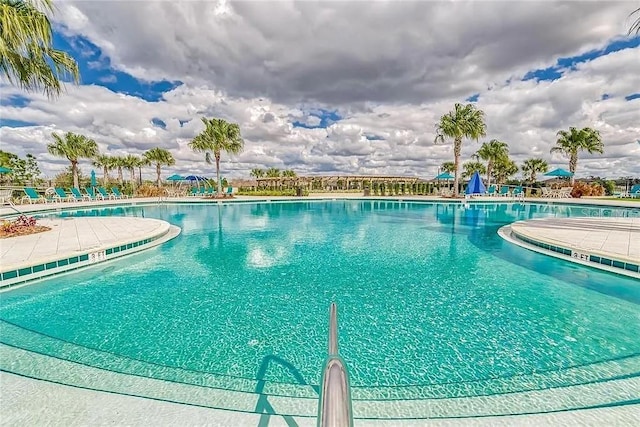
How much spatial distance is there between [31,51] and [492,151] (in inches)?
1472

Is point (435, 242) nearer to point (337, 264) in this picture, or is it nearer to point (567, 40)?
point (337, 264)

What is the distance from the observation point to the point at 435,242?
377 inches

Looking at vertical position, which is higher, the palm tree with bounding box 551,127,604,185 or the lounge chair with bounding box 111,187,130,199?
the palm tree with bounding box 551,127,604,185

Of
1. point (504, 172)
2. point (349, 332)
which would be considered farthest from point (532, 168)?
point (349, 332)

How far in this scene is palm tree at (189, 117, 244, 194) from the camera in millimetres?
27516

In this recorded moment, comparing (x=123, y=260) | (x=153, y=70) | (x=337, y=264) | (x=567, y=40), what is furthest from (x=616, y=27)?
(x=153, y=70)

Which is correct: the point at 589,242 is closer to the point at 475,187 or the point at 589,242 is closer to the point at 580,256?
the point at 580,256

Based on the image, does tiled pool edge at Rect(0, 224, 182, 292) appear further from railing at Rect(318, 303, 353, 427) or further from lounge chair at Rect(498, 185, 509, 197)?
lounge chair at Rect(498, 185, 509, 197)

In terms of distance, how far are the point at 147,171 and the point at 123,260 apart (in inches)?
1683

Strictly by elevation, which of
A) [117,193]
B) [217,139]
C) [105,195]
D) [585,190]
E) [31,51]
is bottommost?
[105,195]

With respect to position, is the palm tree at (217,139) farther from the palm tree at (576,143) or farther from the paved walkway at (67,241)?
the palm tree at (576,143)

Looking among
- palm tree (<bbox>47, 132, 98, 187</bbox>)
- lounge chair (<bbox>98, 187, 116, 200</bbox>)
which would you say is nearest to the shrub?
lounge chair (<bbox>98, 187, 116, 200</bbox>)

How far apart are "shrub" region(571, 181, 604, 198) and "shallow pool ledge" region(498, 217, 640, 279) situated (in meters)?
18.0

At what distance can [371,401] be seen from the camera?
254 cm
